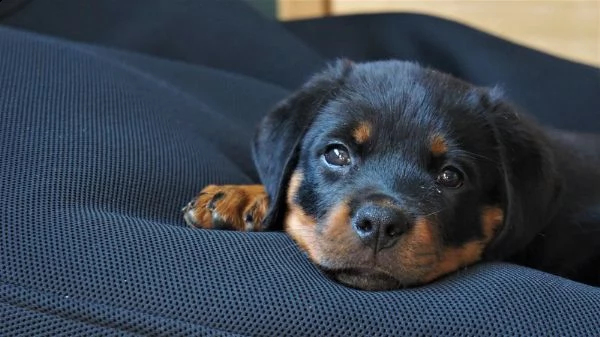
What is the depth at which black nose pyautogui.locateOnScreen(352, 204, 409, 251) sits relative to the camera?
1.70 meters

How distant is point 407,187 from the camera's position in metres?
1.88

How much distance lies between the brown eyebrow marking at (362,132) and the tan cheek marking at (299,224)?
21 centimetres

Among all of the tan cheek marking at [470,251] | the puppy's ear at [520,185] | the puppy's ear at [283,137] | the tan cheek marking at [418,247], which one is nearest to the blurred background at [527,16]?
the puppy's ear at [283,137]

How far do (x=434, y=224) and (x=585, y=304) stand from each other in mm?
405

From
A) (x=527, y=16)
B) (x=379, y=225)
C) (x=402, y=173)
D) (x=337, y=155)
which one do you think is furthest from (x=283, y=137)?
(x=527, y=16)

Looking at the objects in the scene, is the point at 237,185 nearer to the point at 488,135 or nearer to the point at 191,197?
the point at 191,197

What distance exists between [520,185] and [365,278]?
22.3 inches

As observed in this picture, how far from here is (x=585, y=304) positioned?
1662mm

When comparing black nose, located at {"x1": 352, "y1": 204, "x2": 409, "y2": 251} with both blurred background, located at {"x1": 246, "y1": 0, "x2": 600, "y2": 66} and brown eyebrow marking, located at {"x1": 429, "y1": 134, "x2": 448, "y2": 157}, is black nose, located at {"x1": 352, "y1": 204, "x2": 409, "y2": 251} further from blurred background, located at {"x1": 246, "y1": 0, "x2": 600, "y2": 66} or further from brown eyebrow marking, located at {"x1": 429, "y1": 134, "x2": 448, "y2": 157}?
blurred background, located at {"x1": 246, "y1": 0, "x2": 600, "y2": 66}

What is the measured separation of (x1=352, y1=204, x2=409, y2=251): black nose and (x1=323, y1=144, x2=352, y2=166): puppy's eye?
32 cm

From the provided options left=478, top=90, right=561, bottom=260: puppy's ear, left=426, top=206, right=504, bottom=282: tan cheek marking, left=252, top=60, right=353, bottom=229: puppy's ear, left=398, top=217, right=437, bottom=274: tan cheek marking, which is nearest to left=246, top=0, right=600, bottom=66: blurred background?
left=252, top=60, right=353, bottom=229: puppy's ear

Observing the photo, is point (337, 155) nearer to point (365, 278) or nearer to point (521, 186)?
point (365, 278)

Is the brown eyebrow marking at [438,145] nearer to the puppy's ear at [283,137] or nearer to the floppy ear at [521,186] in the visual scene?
the floppy ear at [521,186]

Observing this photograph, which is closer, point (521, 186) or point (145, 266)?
point (145, 266)
